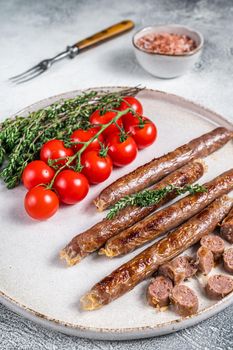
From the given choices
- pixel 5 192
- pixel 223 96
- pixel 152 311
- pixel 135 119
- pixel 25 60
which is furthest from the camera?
pixel 25 60

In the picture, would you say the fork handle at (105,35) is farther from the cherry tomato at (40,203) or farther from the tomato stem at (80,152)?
the cherry tomato at (40,203)

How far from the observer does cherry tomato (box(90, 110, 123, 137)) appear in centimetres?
510

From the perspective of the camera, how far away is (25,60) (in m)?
6.63

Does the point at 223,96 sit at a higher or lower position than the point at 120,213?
lower

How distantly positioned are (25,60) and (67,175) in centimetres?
254

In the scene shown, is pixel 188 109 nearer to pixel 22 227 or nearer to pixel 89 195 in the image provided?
pixel 89 195

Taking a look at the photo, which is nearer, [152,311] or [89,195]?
[152,311]

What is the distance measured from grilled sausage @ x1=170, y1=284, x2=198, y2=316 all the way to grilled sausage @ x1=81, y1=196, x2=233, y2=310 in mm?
255

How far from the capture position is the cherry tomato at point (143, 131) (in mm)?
5074

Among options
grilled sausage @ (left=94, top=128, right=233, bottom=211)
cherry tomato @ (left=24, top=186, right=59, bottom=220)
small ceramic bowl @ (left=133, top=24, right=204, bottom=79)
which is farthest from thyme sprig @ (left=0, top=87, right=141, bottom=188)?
small ceramic bowl @ (left=133, top=24, right=204, bottom=79)

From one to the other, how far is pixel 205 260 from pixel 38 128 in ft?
6.23

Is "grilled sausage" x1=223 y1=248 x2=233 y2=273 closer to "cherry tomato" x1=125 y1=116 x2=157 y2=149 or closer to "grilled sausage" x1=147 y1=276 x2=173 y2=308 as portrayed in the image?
"grilled sausage" x1=147 y1=276 x2=173 y2=308

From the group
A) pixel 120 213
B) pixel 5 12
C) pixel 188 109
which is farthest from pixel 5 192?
pixel 5 12

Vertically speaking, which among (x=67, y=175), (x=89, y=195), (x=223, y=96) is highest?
(x=67, y=175)
